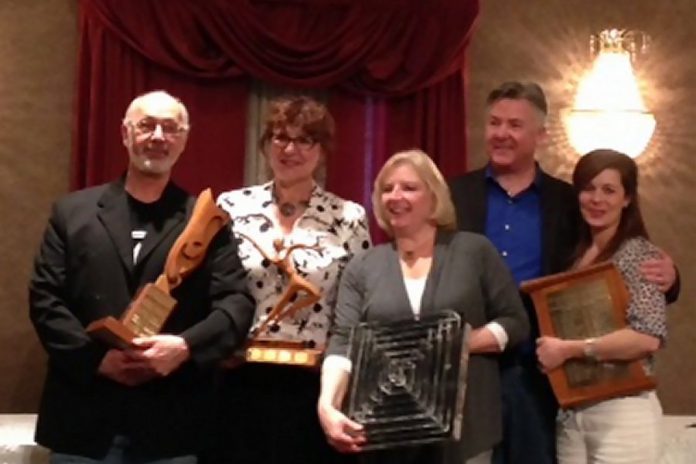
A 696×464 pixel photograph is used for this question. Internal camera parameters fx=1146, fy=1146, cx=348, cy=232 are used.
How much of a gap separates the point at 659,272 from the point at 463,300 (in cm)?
54

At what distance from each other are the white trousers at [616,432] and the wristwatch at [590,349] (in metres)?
0.12

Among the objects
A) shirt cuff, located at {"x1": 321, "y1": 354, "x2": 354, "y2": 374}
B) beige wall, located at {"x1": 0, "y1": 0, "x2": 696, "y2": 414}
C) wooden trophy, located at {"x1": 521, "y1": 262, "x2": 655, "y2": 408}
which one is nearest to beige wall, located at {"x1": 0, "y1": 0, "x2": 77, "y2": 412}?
beige wall, located at {"x1": 0, "y1": 0, "x2": 696, "y2": 414}

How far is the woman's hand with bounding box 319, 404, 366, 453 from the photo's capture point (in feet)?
8.29

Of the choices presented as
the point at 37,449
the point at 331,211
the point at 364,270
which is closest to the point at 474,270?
the point at 364,270

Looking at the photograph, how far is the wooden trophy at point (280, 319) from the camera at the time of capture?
2.85 m

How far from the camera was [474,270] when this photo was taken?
2.74m

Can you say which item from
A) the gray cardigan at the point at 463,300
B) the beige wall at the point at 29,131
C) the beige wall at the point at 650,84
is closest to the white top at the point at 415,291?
the gray cardigan at the point at 463,300

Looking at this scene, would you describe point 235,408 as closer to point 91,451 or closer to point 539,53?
point 91,451

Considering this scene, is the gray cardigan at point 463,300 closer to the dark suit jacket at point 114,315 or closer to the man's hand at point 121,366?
the dark suit jacket at point 114,315

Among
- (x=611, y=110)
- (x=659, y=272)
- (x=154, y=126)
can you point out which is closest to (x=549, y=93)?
(x=611, y=110)

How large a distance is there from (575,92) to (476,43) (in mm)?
431

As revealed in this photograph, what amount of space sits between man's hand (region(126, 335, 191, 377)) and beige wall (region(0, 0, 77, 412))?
1.62m

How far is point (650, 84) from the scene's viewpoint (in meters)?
4.51

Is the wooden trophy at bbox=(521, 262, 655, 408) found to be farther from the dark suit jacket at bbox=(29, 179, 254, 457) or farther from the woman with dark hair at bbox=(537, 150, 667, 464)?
the dark suit jacket at bbox=(29, 179, 254, 457)
